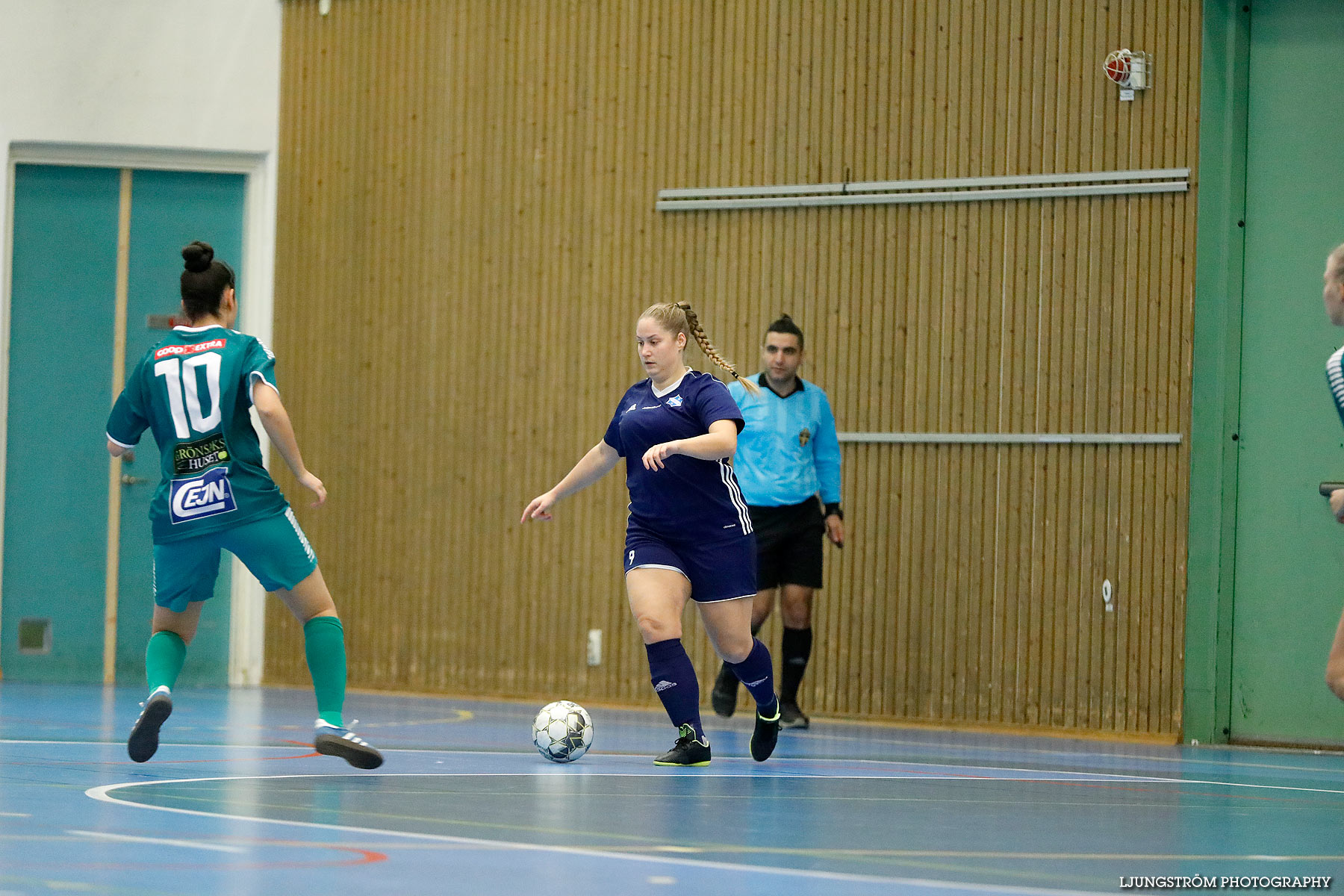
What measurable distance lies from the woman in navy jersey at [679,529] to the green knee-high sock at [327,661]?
1.01 metres

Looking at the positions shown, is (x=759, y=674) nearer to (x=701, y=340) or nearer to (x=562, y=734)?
(x=562, y=734)

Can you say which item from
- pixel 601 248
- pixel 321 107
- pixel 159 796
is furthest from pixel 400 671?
pixel 159 796

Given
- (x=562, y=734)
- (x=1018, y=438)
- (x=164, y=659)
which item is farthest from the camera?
(x=1018, y=438)

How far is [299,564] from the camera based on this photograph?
571cm

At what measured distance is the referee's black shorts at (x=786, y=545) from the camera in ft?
28.8

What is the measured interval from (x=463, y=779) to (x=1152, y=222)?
5353 mm

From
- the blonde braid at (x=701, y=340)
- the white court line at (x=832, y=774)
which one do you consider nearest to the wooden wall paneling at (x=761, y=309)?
the white court line at (x=832, y=774)

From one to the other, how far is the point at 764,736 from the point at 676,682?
0.51m

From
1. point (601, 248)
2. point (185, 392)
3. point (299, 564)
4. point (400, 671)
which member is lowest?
point (400, 671)

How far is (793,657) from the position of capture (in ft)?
29.3

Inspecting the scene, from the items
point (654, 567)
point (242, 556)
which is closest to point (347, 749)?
point (242, 556)

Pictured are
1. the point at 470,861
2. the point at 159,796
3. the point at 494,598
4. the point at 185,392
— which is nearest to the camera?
the point at 470,861

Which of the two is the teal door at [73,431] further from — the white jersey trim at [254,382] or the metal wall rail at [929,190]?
the white jersey trim at [254,382]

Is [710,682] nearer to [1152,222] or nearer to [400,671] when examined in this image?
[400,671]
